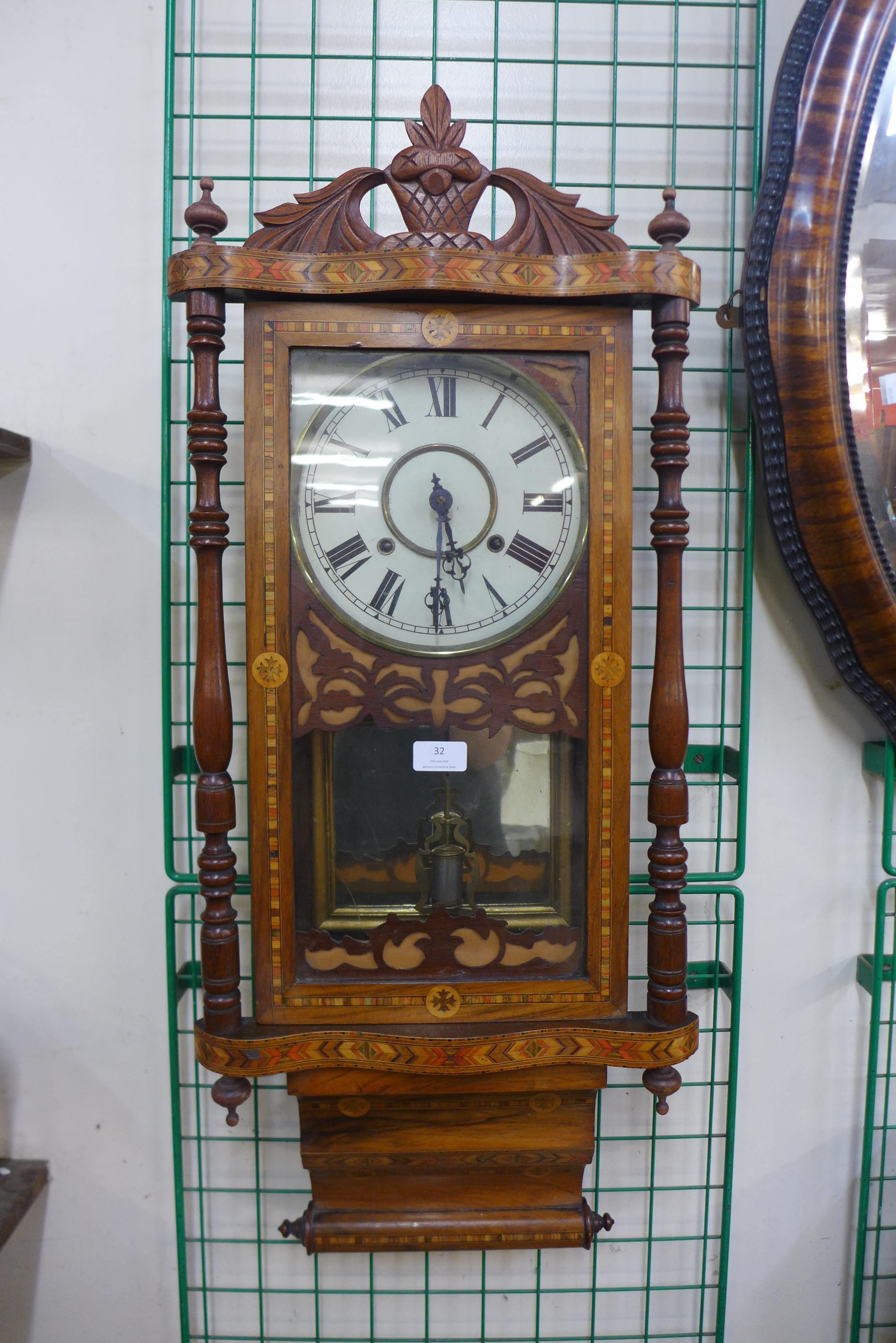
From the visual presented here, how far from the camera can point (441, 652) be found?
71 cm

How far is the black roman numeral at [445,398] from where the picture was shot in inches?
28.0

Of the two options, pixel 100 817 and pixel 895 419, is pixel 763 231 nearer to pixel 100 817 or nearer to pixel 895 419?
pixel 895 419

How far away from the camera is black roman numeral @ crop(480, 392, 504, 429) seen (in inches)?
28.1

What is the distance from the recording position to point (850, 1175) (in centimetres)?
92

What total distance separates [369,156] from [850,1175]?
126 cm

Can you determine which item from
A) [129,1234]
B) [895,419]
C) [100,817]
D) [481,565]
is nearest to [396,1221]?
[129,1234]

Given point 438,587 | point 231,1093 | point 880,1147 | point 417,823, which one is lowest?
point 880,1147

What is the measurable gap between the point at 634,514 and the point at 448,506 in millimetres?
243

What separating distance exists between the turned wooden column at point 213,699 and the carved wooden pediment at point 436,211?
0.07 meters

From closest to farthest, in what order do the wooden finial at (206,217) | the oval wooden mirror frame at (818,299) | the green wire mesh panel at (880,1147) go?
the wooden finial at (206,217) → the oval wooden mirror frame at (818,299) → the green wire mesh panel at (880,1147)

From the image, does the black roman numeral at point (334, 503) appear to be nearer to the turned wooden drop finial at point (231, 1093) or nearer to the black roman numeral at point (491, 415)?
the black roman numeral at point (491, 415)

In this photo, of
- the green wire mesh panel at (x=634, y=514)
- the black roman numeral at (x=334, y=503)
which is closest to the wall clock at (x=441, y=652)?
the black roman numeral at (x=334, y=503)

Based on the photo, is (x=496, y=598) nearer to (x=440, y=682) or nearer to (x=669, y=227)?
(x=440, y=682)

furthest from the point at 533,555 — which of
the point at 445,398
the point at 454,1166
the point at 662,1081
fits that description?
the point at 454,1166
